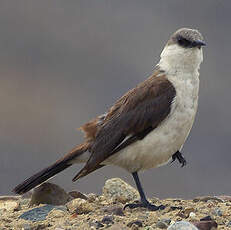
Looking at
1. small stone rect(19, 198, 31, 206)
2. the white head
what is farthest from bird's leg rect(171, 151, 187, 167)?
small stone rect(19, 198, 31, 206)

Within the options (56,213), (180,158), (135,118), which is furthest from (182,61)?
(56,213)

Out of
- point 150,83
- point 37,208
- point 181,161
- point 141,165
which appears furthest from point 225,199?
point 37,208

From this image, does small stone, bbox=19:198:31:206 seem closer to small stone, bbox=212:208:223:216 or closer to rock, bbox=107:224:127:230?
rock, bbox=107:224:127:230

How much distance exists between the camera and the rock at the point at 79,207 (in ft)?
29.5

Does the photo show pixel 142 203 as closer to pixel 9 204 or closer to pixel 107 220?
pixel 107 220

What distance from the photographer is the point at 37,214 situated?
30.2 ft

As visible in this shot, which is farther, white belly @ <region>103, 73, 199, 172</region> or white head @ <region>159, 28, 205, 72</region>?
white head @ <region>159, 28, 205, 72</region>

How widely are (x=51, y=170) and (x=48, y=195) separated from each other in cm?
44

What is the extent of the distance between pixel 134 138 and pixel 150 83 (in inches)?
34.6

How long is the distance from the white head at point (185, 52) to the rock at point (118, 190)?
2187 mm

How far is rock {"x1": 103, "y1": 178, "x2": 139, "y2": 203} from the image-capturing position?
10.1 m

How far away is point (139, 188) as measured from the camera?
9398mm

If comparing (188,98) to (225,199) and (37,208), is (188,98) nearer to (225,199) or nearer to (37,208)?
(225,199)

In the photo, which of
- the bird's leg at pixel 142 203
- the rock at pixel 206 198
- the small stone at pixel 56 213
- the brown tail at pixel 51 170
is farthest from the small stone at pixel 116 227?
the rock at pixel 206 198
